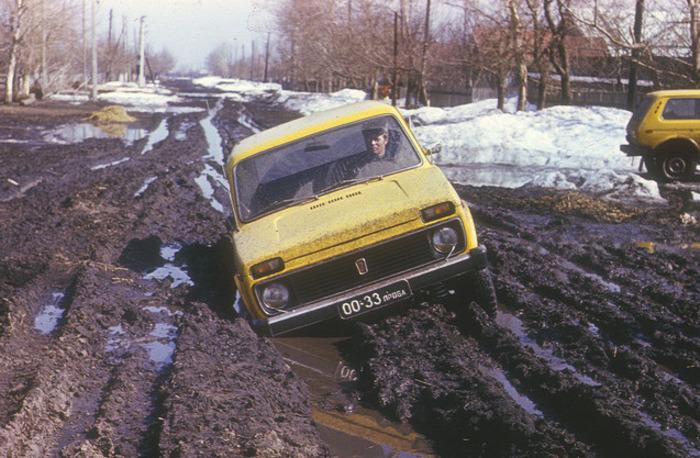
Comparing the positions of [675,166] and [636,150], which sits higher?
[636,150]

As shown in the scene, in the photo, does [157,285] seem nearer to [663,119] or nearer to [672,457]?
[672,457]

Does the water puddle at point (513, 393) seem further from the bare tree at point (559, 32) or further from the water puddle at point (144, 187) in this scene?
the bare tree at point (559, 32)

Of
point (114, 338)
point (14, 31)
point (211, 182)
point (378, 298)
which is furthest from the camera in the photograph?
point (14, 31)

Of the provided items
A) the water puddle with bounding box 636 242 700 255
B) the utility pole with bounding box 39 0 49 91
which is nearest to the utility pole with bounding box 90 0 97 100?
the utility pole with bounding box 39 0 49 91

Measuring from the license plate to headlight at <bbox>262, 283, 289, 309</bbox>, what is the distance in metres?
0.43

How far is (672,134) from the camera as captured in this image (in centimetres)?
1845

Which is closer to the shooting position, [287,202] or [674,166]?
[287,202]

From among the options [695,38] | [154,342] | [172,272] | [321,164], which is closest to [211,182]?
[172,272]

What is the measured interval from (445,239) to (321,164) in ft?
4.41

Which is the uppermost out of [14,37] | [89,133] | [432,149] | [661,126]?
[14,37]

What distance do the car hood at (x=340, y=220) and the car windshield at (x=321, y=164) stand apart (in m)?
0.19

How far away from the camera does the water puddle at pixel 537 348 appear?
5.48 metres

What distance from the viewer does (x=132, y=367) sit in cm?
573

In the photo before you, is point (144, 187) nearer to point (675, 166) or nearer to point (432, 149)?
point (432, 149)
